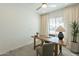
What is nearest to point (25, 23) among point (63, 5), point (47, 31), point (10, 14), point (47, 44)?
point (10, 14)

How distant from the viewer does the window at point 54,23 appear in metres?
1.68

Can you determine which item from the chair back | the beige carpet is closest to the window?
the chair back

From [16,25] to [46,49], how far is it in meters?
0.65

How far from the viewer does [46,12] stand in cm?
173

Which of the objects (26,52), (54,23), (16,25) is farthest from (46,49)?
(16,25)

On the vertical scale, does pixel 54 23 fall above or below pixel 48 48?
above

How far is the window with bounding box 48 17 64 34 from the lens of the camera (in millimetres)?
1685

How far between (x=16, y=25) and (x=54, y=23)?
0.65 meters

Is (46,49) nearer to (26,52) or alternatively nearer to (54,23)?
(26,52)

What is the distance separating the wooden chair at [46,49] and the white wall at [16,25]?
0.23 metres

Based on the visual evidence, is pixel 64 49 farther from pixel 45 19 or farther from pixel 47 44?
pixel 45 19

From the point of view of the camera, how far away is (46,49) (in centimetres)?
167

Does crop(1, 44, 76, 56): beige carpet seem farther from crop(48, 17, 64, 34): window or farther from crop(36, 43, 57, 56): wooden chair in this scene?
crop(48, 17, 64, 34): window

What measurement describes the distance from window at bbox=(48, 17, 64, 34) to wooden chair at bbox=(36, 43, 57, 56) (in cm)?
22
